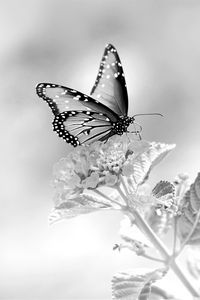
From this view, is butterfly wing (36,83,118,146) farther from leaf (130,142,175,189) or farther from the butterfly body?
leaf (130,142,175,189)

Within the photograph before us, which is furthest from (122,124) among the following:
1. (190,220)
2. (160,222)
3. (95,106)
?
(190,220)

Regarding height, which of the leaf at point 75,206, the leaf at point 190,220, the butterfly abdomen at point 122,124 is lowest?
the leaf at point 190,220

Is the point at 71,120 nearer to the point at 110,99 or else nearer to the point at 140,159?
the point at 110,99

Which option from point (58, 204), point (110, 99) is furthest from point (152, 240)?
point (110, 99)

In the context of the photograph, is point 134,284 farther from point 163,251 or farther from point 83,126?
point 83,126

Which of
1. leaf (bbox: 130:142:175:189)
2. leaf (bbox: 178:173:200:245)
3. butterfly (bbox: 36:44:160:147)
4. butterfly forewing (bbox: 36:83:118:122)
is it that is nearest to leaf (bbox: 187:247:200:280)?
leaf (bbox: 178:173:200:245)

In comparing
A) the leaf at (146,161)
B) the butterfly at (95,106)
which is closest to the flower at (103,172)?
the leaf at (146,161)

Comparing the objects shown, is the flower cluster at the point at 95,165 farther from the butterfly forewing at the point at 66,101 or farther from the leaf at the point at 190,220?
the butterfly forewing at the point at 66,101

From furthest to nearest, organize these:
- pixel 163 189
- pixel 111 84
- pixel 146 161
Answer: pixel 111 84, pixel 146 161, pixel 163 189
